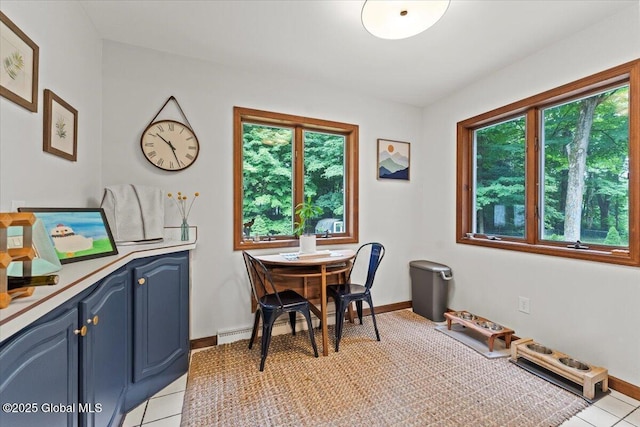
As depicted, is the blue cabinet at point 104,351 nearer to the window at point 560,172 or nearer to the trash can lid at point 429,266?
the trash can lid at point 429,266

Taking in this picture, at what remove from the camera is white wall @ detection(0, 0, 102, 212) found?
1162mm

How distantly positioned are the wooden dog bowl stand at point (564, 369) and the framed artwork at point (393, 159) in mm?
1962

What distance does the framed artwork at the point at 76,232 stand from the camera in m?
1.24

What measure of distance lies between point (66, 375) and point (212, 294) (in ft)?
4.90

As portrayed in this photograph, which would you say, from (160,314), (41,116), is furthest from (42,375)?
(41,116)

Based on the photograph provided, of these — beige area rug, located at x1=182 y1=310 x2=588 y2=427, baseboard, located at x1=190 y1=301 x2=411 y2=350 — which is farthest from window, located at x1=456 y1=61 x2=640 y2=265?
baseboard, located at x1=190 y1=301 x2=411 y2=350

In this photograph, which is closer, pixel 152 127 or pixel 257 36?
pixel 257 36

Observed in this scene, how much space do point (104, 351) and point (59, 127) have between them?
122cm

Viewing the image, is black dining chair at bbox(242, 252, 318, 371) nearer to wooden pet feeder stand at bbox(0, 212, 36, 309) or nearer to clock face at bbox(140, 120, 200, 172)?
clock face at bbox(140, 120, 200, 172)

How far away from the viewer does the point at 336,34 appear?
203cm

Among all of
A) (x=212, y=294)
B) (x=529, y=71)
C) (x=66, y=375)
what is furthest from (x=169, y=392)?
(x=529, y=71)

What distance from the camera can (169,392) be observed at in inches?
70.2

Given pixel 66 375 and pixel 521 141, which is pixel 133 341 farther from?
pixel 521 141

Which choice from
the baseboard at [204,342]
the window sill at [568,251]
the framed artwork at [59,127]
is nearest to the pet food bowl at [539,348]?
the window sill at [568,251]
